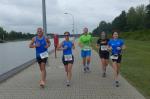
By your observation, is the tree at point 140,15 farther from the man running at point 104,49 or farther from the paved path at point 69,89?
the paved path at point 69,89

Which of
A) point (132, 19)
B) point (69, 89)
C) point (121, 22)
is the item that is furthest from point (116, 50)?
point (121, 22)

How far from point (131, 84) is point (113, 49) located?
1.21 metres

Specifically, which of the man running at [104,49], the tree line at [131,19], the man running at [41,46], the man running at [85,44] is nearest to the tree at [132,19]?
the tree line at [131,19]

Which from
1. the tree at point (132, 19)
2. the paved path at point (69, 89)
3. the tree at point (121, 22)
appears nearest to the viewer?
the paved path at point (69, 89)

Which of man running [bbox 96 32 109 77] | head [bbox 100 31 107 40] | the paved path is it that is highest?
head [bbox 100 31 107 40]

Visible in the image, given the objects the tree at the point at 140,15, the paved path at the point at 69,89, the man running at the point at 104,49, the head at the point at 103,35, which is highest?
the tree at the point at 140,15

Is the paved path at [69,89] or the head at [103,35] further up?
the head at [103,35]

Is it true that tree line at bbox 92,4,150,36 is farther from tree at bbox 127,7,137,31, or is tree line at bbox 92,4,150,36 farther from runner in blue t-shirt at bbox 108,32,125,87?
runner in blue t-shirt at bbox 108,32,125,87

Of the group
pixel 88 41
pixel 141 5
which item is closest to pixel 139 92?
pixel 88 41

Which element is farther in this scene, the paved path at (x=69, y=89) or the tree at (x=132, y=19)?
the tree at (x=132, y=19)

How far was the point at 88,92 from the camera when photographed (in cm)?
1114

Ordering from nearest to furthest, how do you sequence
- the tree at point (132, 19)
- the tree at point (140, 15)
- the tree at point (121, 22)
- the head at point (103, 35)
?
the head at point (103, 35)
the tree at point (140, 15)
the tree at point (132, 19)
the tree at point (121, 22)

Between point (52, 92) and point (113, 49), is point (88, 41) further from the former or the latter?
point (52, 92)

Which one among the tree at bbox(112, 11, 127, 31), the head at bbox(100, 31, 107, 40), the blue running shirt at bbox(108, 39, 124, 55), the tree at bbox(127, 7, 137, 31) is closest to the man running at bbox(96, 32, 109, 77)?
the head at bbox(100, 31, 107, 40)
